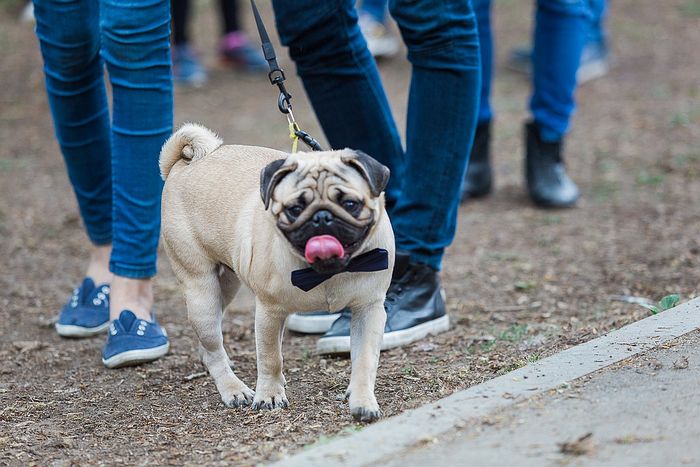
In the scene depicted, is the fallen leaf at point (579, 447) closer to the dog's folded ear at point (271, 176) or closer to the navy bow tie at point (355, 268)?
the navy bow tie at point (355, 268)

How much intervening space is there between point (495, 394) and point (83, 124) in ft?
7.08

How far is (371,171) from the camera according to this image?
2.69 metres

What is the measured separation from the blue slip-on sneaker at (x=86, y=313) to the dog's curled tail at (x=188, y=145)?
3.04 feet

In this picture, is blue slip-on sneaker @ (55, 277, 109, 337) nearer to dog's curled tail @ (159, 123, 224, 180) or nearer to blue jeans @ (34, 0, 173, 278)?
blue jeans @ (34, 0, 173, 278)

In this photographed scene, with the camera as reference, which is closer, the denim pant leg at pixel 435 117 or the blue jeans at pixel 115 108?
the blue jeans at pixel 115 108

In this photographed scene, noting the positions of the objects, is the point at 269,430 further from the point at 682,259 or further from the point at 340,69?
the point at 682,259

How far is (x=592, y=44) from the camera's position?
914cm

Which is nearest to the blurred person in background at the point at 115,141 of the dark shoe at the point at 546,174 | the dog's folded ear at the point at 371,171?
the dog's folded ear at the point at 371,171

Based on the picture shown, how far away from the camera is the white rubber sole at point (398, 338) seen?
355 centimetres

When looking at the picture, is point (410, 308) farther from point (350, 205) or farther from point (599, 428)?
point (599, 428)

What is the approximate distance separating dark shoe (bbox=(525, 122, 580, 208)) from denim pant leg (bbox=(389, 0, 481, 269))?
203cm

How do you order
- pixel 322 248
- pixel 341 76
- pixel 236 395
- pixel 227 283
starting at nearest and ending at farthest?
pixel 322 248, pixel 236 395, pixel 227 283, pixel 341 76

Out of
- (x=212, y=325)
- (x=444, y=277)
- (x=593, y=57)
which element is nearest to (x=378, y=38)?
(x=593, y=57)

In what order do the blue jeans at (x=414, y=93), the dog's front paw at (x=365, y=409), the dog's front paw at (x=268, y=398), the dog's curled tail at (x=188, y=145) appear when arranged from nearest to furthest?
1. the dog's front paw at (x=365, y=409)
2. the dog's front paw at (x=268, y=398)
3. the dog's curled tail at (x=188, y=145)
4. the blue jeans at (x=414, y=93)
